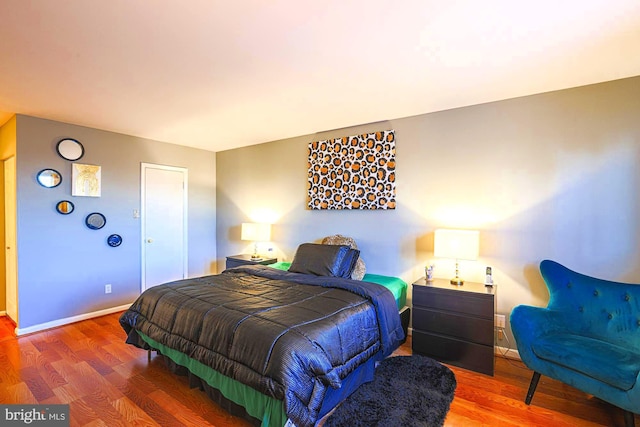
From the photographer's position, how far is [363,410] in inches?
80.7

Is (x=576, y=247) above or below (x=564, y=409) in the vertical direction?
above

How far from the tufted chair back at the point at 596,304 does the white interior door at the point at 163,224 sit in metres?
4.66

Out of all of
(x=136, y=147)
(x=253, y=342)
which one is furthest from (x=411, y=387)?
(x=136, y=147)

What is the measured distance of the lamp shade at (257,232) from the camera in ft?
14.5

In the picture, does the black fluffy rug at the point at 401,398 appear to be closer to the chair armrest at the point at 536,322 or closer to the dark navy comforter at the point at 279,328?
the dark navy comforter at the point at 279,328

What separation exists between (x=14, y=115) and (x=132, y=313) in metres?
2.66

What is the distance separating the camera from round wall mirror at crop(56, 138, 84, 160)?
3625 mm

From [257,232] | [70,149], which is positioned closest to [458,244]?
[257,232]

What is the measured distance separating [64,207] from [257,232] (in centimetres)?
229

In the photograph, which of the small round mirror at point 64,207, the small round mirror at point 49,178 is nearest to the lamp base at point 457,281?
the small round mirror at point 64,207

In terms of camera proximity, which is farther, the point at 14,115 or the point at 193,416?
the point at 14,115

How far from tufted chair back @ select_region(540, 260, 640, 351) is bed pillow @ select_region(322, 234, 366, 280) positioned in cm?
166

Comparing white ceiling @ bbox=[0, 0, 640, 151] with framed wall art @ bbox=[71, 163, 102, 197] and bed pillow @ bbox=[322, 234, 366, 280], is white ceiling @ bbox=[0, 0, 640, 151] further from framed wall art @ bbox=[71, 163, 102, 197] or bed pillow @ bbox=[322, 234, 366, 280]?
bed pillow @ bbox=[322, 234, 366, 280]

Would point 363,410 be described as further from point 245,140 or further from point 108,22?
point 245,140
